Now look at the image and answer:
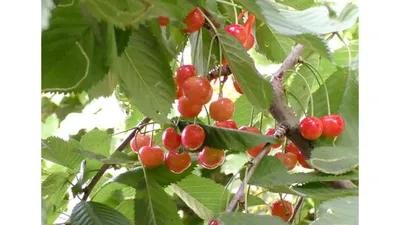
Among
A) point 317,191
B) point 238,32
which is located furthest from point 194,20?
point 317,191

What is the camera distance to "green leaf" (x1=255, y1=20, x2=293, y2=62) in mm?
605

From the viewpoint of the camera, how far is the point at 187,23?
431mm

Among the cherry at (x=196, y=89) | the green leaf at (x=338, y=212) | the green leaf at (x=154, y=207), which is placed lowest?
the green leaf at (x=154, y=207)

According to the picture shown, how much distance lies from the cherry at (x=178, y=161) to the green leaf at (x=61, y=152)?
8 cm

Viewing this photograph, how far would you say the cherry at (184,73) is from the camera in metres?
0.48

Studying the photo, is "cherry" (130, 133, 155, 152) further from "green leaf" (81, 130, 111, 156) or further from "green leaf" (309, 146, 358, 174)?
"green leaf" (309, 146, 358, 174)

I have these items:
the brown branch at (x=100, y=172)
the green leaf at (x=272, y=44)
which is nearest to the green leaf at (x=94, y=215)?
the brown branch at (x=100, y=172)

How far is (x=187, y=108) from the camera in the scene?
1.60ft

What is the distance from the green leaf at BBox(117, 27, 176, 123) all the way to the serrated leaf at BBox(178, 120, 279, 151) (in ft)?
0.18

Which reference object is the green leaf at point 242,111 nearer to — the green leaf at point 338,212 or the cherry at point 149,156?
the cherry at point 149,156
